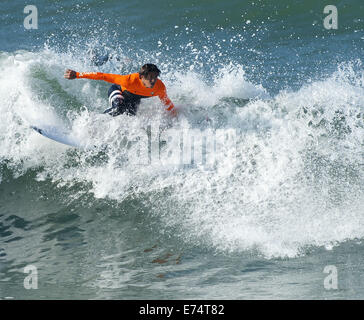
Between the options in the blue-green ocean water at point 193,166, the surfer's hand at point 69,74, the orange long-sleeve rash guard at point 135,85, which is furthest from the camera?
the orange long-sleeve rash guard at point 135,85

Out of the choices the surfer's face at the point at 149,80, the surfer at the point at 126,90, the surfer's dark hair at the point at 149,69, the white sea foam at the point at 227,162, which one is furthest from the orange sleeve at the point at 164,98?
the surfer's dark hair at the point at 149,69

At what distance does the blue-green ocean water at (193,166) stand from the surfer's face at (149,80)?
464 mm

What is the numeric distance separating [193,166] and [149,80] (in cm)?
140

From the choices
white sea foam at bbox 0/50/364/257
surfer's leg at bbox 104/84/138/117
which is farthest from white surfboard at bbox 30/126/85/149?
surfer's leg at bbox 104/84/138/117

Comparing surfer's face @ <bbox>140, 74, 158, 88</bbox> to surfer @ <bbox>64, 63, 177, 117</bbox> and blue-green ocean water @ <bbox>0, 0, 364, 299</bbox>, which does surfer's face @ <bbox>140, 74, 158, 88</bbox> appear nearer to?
surfer @ <bbox>64, 63, 177, 117</bbox>

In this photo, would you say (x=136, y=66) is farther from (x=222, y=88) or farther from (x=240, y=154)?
(x=240, y=154)

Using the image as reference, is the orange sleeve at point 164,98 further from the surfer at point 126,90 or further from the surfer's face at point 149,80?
the surfer's face at point 149,80

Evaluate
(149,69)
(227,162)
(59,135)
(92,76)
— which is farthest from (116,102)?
(227,162)

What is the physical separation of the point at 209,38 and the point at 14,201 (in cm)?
568

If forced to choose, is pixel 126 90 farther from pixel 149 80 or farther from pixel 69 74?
pixel 69 74

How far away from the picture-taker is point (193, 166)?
759cm

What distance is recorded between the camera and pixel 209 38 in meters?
11.2

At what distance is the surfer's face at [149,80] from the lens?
703cm
